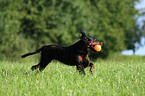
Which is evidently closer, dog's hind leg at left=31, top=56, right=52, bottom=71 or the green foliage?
dog's hind leg at left=31, top=56, right=52, bottom=71

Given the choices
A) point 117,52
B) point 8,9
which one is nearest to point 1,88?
point 8,9

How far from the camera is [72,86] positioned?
5582 millimetres

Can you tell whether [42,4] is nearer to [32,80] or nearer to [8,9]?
[8,9]

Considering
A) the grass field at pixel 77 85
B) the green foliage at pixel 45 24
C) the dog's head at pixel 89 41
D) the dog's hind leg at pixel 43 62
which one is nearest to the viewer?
the grass field at pixel 77 85

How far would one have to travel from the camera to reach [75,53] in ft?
20.9

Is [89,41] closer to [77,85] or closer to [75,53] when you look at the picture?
[75,53]

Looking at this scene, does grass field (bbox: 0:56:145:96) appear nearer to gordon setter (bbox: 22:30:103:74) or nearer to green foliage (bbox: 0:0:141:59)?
gordon setter (bbox: 22:30:103:74)

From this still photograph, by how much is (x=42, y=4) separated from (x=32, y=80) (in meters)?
16.1

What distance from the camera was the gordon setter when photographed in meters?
6.23

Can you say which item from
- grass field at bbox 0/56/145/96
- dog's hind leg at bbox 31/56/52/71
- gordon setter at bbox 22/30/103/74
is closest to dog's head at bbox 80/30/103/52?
gordon setter at bbox 22/30/103/74

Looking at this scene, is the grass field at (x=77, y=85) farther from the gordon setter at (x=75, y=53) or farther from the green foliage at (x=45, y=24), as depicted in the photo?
the green foliage at (x=45, y=24)

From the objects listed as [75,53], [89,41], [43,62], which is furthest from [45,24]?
[89,41]

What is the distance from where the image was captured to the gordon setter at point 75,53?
6227mm

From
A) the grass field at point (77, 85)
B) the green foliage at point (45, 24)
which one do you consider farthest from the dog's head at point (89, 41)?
the green foliage at point (45, 24)
